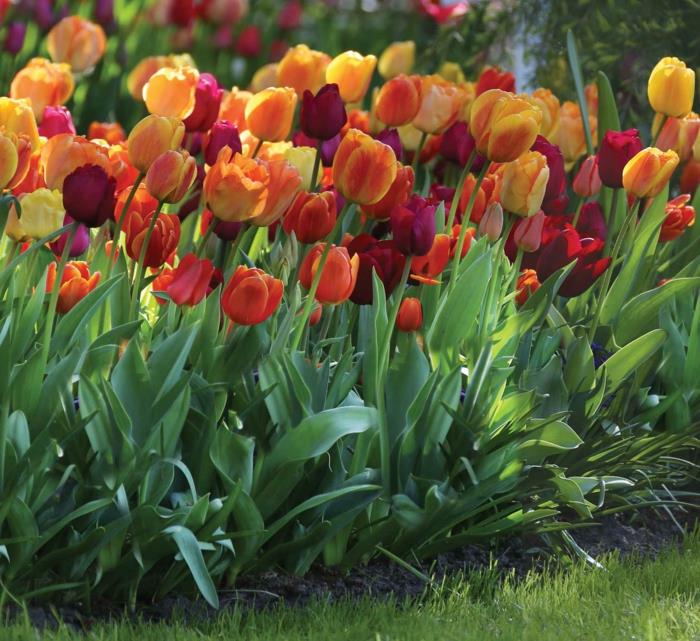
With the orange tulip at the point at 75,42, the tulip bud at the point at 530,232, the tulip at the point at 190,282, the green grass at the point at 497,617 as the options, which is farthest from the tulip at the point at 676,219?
the orange tulip at the point at 75,42

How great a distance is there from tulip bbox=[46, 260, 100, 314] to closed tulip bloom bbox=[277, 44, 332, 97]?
1368 millimetres

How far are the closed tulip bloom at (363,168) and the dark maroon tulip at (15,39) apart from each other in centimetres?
299

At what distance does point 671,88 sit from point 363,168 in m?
1.14

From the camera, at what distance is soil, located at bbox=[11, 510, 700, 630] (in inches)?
83.7

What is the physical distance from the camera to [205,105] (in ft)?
10.1

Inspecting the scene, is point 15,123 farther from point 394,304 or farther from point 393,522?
point 393,522

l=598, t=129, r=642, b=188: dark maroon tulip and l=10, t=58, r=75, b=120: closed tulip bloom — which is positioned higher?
l=598, t=129, r=642, b=188: dark maroon tulip

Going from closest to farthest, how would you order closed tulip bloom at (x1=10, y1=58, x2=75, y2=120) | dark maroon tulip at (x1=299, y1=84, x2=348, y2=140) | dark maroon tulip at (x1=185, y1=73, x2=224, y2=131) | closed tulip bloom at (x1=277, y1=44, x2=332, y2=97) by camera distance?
dark maroon tulip at (x1=299, y1=84, x2=348, y2=140) → dark maroon tulip at (x1=185, y1=73, x2=224, y2=131) → closed tulip bloom at (x1=10, y1=58, x2=75, y2=120) → closed tulip bloom at (x1=277, y1=44, x2=332, y2=97)

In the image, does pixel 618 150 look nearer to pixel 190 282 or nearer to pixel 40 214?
pixel 190 282

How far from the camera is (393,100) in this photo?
124 inches

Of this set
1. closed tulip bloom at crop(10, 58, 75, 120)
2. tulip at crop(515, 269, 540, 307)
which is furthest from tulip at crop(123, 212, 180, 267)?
closed tulip bloom at crop(10, 58, 75, 120)

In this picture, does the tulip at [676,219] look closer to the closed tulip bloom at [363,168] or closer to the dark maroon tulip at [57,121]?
the closed tulip bloom at [363,168]

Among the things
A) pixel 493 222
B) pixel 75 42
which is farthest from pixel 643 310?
pixel 75 42

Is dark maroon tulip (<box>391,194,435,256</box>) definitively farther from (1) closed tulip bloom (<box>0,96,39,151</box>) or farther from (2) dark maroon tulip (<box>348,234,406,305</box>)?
(1) closed tulip bloom (<box>0,96,39,151</box>)
